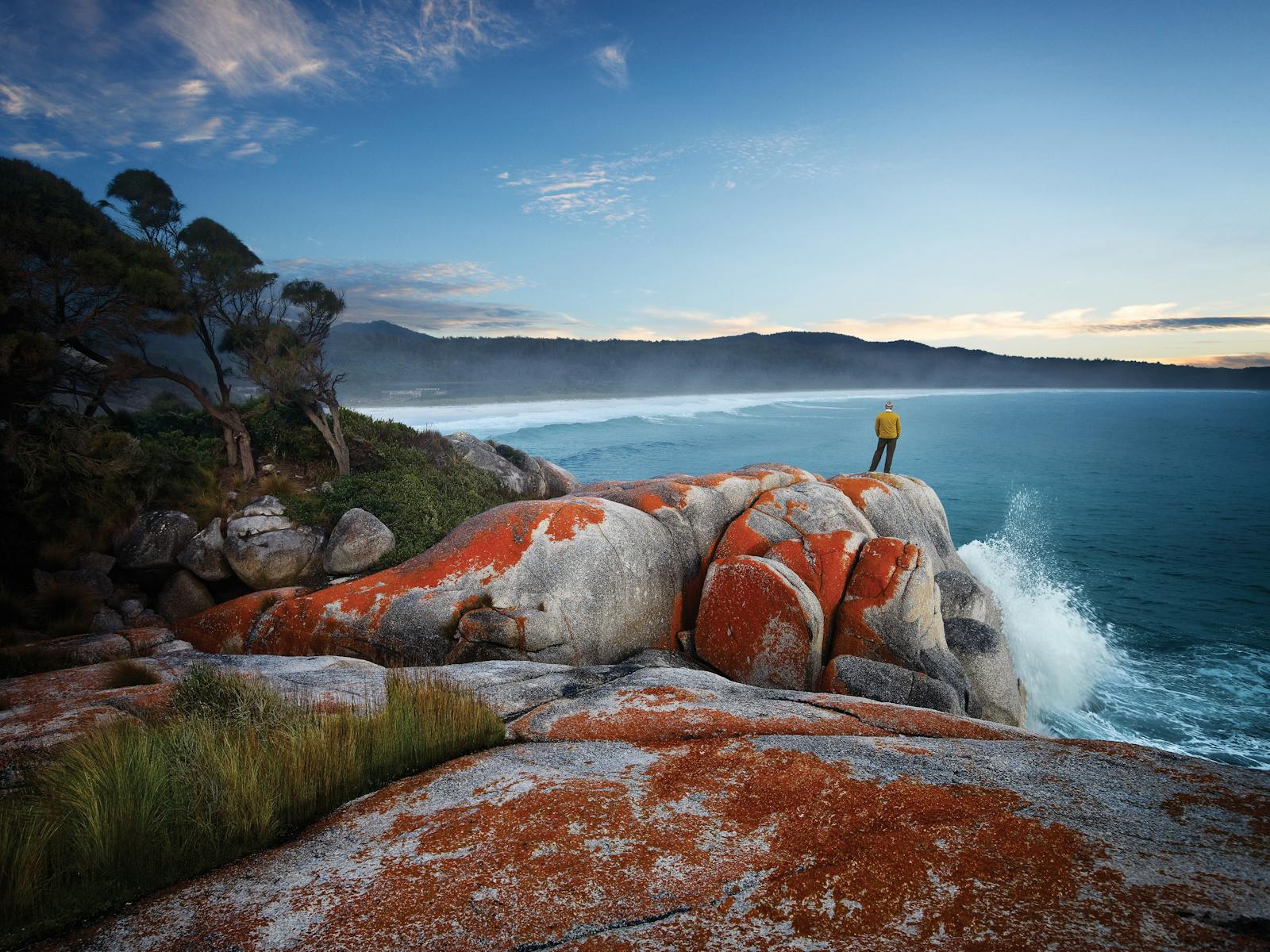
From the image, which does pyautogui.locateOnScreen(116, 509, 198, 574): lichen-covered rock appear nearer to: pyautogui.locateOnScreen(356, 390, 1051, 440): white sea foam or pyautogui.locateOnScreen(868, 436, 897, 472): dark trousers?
pyautogui.locateOnScreen(868, 436, 897, 472): dark trousers

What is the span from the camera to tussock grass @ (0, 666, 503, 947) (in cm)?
286

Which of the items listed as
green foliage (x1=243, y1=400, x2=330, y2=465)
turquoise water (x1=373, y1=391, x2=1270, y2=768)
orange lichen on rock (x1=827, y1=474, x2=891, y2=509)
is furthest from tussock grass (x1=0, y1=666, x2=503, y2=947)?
turquoise water (x1=373, y1=391, x2=1270, y2=768)

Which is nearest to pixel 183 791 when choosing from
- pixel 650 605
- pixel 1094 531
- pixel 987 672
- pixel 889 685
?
pixel 650 605

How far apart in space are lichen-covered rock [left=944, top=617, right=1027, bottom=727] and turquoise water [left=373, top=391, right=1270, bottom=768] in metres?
3.36

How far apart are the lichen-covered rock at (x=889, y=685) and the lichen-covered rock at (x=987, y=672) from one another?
98.3 inches

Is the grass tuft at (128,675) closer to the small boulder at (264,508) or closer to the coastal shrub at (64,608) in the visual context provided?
the coastal shrub at (64,608)

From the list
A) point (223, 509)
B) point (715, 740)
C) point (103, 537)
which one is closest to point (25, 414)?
point (103, 537)

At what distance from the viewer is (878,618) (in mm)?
10758

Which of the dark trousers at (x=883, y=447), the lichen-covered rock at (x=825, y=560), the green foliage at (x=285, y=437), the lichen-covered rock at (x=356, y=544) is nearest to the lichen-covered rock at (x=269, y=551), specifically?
the lichen-covered rock at (x=356, y=544)

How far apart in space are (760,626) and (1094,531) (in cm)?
3178

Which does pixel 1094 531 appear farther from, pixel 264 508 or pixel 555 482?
pixel 264 508

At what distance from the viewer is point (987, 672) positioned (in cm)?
1164

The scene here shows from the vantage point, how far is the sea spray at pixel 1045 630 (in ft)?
50.1

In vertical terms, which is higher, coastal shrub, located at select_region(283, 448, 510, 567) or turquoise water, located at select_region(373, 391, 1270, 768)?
coastal shrub, located at select_region(283, 448, 510, 567)
